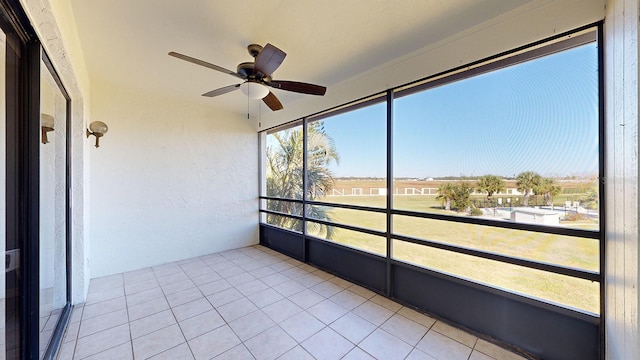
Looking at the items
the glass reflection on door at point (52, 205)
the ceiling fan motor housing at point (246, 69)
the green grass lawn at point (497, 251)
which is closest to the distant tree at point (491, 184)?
the green grass lawn at point (497, 251)

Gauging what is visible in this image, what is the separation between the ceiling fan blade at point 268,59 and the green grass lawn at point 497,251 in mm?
1853

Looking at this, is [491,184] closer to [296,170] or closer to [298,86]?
[298,86]

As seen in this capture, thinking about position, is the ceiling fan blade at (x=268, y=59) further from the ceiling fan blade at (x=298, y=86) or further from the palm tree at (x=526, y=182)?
the palm tree at (x=526, y=182)

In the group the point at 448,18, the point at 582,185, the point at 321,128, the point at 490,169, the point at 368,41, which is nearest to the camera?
the point at 582,185

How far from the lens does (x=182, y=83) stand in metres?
3.19

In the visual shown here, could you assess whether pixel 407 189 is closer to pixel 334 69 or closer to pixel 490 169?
pixel 490 169

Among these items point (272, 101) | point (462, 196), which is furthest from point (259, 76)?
point (462, 196)

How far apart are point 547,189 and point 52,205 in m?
3.96

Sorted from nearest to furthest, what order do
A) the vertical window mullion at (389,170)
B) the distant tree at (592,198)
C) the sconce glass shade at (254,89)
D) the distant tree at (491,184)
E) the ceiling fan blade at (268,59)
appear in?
the distant tree at (592,198) < the ceiling fan blade at (268,59) < the distant tree at (491,184) < the sconce glass shade at (254,89) < the vertical window mullion at (389,170)

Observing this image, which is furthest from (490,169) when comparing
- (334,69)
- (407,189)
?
(334,69)

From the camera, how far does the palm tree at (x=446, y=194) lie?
7.50ft

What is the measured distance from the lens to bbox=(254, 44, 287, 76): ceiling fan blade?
67.7 inches

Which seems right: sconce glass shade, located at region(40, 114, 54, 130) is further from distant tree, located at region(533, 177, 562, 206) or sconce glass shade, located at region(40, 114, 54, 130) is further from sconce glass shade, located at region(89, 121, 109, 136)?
distant tree, located at region(533, 177, 562, 206)

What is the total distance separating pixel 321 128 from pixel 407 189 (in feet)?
5.62
